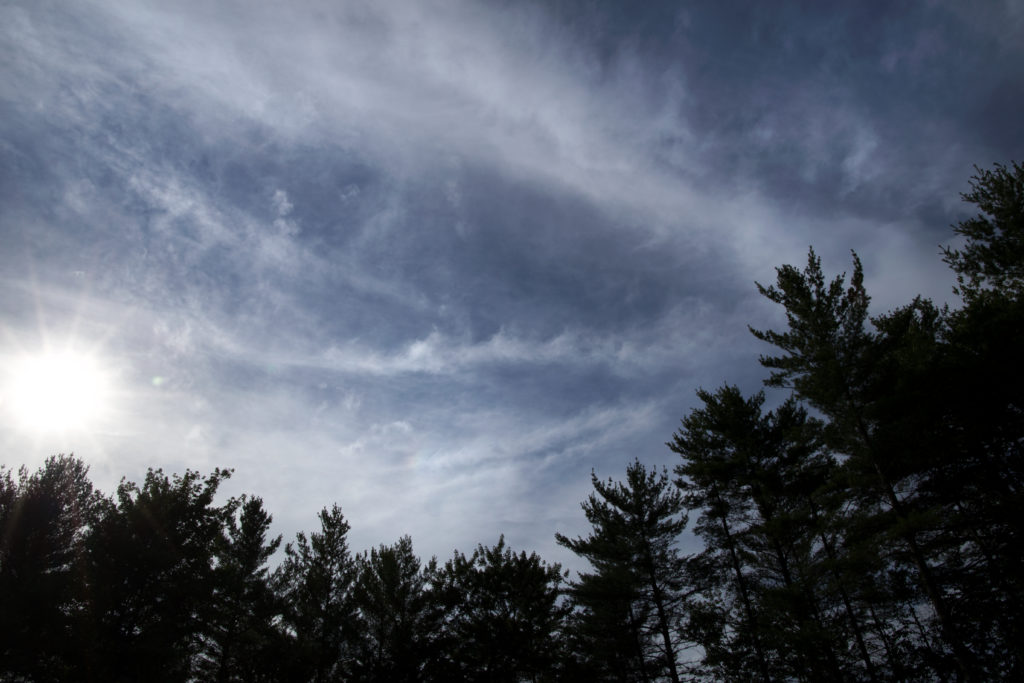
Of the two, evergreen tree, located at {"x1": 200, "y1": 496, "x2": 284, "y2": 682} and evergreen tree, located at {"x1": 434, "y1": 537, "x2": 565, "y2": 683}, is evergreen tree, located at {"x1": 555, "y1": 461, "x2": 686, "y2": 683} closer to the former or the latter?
evergreen tree, located at {"x1": 434, "y1": 537, "x2": 565, "y2": 683}

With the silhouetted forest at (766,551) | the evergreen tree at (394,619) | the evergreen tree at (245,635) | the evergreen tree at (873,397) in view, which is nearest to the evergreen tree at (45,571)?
the silhouetted forest at (766,551)

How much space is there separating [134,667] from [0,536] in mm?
7035

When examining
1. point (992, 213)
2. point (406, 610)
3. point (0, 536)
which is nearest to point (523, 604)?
point (406, 610)

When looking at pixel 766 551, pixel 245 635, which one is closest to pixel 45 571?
pixel 245 635

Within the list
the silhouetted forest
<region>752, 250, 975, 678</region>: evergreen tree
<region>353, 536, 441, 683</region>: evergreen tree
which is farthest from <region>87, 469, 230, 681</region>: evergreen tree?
<region>752, 250, 975, 678</region>: evergreen tree

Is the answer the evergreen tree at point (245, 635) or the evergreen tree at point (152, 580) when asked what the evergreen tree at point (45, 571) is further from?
the evergreen tree at point (245, 635)

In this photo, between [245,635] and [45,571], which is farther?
[245,635]

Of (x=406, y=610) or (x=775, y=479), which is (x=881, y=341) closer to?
(x=775, y=479)

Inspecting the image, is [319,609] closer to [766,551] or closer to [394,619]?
[394,619]

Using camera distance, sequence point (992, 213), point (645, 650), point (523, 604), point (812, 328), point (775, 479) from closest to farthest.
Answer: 1. point (992, 213)
2. point (812, 328)
3. point (775, 479)
4. point (645, 650)
5. point (523, 604)

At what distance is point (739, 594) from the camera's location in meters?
20.0

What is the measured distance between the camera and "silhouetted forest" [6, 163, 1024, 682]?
1465 centimetres

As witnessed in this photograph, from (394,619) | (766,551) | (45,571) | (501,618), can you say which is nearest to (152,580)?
(45,571)

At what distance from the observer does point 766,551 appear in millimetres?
19203
